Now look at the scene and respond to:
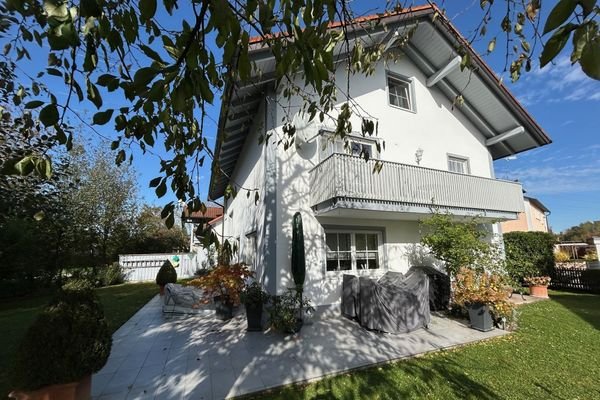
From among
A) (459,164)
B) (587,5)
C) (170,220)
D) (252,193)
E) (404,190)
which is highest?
(459,164)

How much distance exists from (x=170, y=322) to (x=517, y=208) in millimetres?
12233

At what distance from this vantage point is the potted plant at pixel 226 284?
7102mm

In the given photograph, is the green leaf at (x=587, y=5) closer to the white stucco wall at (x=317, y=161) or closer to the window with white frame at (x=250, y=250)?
the white stucco wall at (x=317, y=161)

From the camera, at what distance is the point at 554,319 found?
7.39m

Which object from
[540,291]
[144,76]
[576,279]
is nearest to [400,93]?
[540,291]

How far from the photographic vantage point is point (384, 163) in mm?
8094

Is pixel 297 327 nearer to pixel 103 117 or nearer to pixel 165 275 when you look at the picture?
pixel 103 117

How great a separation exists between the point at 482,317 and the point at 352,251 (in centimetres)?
363

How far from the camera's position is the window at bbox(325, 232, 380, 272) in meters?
8.56

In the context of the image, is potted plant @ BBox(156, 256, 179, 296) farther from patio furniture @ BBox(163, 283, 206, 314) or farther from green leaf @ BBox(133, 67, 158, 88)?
green leaf @ BBox(133, 67, 158, 88)

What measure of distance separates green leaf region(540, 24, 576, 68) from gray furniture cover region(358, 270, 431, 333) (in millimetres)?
6179

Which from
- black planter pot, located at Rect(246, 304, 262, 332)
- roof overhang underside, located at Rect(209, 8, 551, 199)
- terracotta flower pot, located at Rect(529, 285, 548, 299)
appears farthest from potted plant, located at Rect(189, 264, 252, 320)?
terracotta flower pot, located at Rect(529, 285, 548, 299)

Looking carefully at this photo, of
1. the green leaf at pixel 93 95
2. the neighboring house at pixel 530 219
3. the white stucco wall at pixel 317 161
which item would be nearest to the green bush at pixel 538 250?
the white stucco wall at pixel 317 161

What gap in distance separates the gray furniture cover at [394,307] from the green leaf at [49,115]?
6.39 meters
